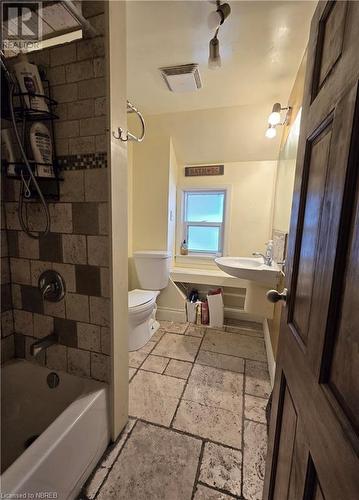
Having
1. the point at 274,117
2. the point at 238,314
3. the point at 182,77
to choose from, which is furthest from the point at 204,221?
the point at 182,77

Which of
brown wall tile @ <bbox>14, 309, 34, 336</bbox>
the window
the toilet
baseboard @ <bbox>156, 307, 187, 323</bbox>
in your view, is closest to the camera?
brown wall tile @ <bbox>14, 309, 34, 336</bbox>

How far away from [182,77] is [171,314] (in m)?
2.37

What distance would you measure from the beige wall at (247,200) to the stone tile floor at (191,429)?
3.90ft

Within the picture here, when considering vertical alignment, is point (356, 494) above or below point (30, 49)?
below

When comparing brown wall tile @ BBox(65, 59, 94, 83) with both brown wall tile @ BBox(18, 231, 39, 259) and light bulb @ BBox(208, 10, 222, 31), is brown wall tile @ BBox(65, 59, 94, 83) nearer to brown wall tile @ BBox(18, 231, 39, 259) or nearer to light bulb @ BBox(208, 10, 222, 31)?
light bulb @ BBox(208, 10, 222, 31)

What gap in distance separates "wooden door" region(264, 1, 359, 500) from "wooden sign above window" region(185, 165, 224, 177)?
1.95 m

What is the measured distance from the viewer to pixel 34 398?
4.11 feet

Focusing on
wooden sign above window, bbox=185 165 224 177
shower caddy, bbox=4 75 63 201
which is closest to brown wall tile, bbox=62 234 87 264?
shower caddy, bbox=4 75 63 201

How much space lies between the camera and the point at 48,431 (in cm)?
89

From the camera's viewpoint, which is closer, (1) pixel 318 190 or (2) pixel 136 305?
(1) pixel 318 190

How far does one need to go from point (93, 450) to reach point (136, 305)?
39.8 inches

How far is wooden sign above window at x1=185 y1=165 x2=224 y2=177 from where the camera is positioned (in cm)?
270

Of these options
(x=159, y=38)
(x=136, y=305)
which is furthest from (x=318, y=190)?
(x=136, y=305)

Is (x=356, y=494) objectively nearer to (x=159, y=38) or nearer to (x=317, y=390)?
(x=317, y=390)
